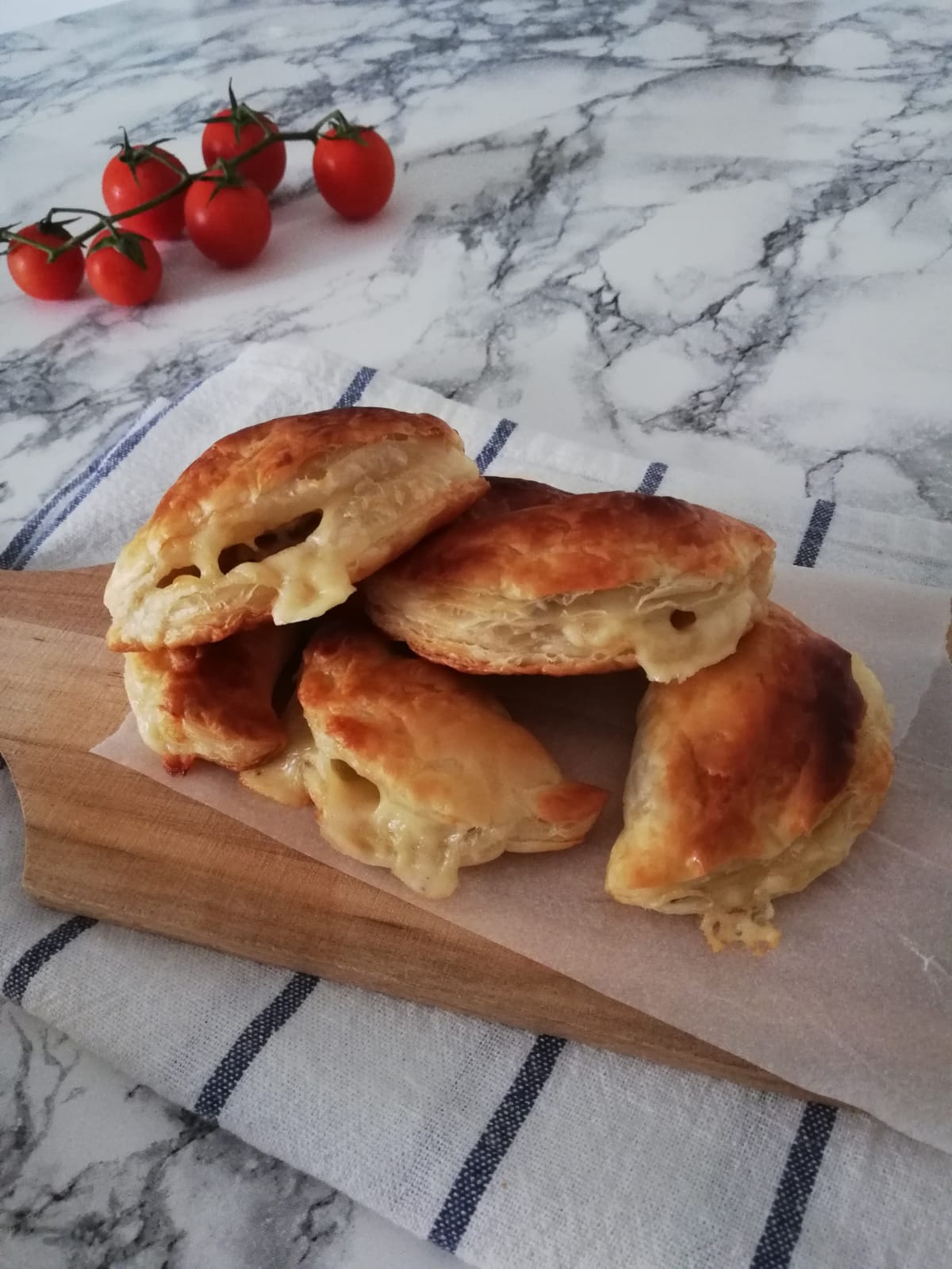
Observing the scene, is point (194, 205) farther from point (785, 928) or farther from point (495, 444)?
point (785, 928)

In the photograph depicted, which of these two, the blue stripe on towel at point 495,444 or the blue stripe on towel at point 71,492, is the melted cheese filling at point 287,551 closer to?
the blue stripe on towel at point 495,444

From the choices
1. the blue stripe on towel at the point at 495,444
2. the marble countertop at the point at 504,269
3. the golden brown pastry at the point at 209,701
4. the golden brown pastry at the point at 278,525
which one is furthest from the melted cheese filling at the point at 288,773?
the blue stripe on towel at the point at 495,444

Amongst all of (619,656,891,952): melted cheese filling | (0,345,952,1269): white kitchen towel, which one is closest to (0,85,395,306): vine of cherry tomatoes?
(0,345,952,1269): white kitchen towel

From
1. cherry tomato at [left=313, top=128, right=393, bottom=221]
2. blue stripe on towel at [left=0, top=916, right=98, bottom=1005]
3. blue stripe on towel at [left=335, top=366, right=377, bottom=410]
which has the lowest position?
blue stripe on towel at [left=0, top=916, right=98, bottom=1005]

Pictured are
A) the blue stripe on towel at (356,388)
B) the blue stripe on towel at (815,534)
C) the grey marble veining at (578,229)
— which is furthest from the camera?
the grey marble veining at (578,229)

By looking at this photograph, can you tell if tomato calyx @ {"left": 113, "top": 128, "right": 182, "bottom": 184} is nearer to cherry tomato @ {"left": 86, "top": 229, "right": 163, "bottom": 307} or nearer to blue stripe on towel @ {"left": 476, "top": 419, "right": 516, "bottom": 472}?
cherry tomato @ {"left": 86, "top": 229, "right": 163, "bottom": 307}
